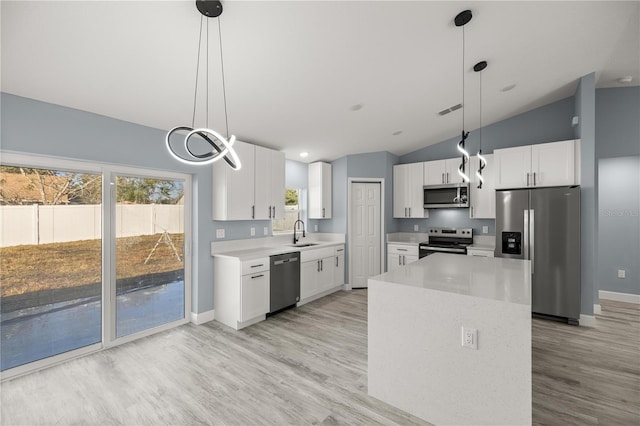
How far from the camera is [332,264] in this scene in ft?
16.4

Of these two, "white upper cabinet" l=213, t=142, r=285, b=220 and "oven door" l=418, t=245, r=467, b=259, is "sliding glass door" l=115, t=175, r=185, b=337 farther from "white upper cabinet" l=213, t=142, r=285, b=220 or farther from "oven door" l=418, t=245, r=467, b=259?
"oven door" l=418, t=245, r=467, b=259

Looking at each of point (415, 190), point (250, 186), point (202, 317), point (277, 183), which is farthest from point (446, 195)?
point (202, 317)

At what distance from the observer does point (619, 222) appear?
4.42m

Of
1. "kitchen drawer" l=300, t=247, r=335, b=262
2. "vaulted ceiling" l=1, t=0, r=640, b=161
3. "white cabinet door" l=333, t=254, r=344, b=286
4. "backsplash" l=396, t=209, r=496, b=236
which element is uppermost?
"vaulted ceiling" l=1, t=0, r=640, b=161

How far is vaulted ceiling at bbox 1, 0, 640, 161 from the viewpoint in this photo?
1829 millimetres

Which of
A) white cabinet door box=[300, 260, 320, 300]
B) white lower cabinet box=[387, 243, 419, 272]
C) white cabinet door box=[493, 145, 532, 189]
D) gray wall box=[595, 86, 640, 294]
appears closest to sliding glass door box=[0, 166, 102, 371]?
white cabinet door box=[300, 260, 320, 300]

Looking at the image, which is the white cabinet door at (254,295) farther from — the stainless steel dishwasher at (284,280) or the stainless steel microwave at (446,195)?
the stainless steel microwave at (446,195)

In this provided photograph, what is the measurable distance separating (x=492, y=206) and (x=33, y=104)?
19.1ft

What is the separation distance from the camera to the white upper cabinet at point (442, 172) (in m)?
4.86

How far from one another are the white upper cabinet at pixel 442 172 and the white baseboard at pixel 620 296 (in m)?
2.99

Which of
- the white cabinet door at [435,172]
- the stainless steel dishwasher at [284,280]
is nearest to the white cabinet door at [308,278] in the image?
the stainless steel dishwasher at [284,280]

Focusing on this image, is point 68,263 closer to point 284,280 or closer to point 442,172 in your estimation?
point 284,280

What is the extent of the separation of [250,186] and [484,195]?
3.80 metres

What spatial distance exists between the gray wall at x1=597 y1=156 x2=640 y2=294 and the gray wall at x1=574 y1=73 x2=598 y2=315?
1.47 metres
